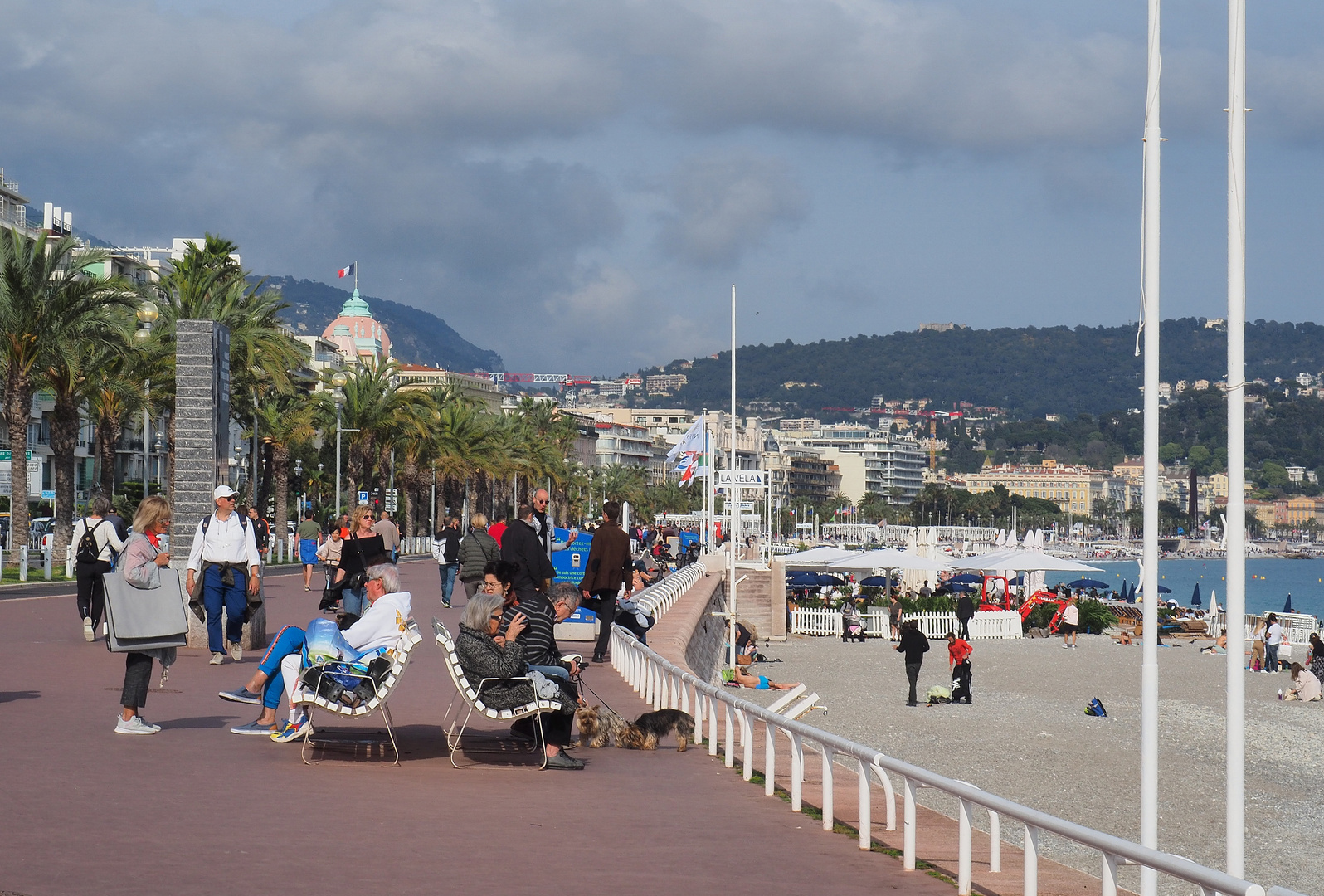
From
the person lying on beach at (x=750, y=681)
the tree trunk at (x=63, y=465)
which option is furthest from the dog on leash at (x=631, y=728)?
the tree trunk at (x=63, y=465)

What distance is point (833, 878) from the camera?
20.8ft

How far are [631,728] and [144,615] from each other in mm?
3200

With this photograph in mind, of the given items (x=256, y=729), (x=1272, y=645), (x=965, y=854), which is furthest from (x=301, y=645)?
(x=1272, y=645)

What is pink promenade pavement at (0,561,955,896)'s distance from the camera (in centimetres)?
598

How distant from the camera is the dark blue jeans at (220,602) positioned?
13.1 m

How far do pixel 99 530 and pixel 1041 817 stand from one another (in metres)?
12.7

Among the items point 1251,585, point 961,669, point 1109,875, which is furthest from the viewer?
point 1251,585

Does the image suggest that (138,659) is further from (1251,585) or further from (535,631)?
(1251,585)

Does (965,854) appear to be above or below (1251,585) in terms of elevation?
→ above

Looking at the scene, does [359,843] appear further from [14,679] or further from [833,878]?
[14,679]

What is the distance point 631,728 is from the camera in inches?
402

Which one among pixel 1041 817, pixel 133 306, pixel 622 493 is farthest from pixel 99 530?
pixel 622 493

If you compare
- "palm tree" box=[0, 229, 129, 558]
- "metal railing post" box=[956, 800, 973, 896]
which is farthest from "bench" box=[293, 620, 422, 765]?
"palm tree" box=[0, 229, 129, 558]

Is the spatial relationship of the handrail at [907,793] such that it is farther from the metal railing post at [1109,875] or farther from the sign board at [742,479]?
the sign board at [742,479]
